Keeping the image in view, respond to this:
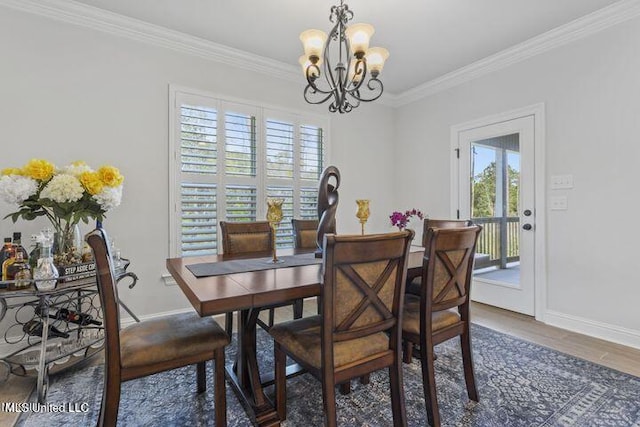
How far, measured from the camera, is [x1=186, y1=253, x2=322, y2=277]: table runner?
1.62m

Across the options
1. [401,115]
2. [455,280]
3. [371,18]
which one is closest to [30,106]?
[371,18]

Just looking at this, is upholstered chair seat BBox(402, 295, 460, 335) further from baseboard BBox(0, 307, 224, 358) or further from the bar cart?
the bar cart

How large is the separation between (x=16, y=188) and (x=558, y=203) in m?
4.04

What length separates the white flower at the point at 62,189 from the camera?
1844 mm

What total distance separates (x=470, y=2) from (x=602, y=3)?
104cm

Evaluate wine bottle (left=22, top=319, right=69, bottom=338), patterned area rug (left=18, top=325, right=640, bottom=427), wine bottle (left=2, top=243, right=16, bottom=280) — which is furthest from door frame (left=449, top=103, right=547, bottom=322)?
wine bottle (left=2, top=243, right=16, bottom=280)

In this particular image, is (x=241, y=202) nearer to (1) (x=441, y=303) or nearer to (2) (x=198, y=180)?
(2) (x=198, y=180)

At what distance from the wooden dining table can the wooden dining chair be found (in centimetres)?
20

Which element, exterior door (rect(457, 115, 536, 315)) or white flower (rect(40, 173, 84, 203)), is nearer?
white flower (rect(40, 173, 84, 203))

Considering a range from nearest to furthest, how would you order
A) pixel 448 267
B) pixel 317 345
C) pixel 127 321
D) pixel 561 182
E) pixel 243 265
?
pixel 317 345 → pixel 448 267 → pixel 243 265 → pixel 127 321 → pixel 561 182

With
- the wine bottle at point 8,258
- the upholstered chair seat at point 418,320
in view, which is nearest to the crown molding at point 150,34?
the wine bottle at point 8,258

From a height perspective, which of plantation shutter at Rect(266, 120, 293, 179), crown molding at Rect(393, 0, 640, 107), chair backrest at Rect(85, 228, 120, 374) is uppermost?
crown molding at Rect(393, 0, 640, 107)

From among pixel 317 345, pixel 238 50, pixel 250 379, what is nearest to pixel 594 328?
pixel 317 345

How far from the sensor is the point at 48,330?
205 centimetres
